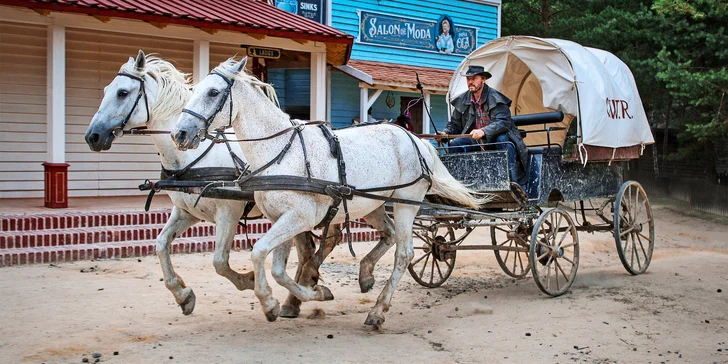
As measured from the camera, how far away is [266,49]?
48.3 feet

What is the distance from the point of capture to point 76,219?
10.7m

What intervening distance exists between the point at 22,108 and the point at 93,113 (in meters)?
1.36

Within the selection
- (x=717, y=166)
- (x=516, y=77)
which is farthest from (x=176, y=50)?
(x=717, y=166)

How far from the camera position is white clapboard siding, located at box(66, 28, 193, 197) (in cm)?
1370

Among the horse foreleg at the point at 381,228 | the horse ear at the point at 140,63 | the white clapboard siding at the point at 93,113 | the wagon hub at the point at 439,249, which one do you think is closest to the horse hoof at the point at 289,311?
the horse foreleg at the point at 381,228

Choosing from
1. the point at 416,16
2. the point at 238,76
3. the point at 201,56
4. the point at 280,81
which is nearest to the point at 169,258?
the point at 238,76

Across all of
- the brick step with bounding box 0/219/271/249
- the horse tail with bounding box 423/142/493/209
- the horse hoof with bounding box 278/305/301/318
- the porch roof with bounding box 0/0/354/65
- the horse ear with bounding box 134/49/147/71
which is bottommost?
the horse hoof with bounding box 278/305/301/318

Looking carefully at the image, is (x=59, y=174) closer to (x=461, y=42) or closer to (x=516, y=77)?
Answer: (x=516, y=77)

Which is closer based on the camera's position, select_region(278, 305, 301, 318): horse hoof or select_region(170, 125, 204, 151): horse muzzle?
select_region(170, 125, 204, 151): horse muzzle

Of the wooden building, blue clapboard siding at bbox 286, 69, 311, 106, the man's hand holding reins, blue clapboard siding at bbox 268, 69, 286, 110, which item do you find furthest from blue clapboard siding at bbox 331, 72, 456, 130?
the man's hand holding reins

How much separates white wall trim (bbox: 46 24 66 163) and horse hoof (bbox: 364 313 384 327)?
7.03m

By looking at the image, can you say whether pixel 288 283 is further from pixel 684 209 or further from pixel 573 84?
pixel 684 209

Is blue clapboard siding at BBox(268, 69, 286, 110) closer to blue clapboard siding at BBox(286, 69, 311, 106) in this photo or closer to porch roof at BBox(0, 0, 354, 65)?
blue clapboard siding at BBox(286, 69, 311, 106)

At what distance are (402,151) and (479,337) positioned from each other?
5.74 ft
